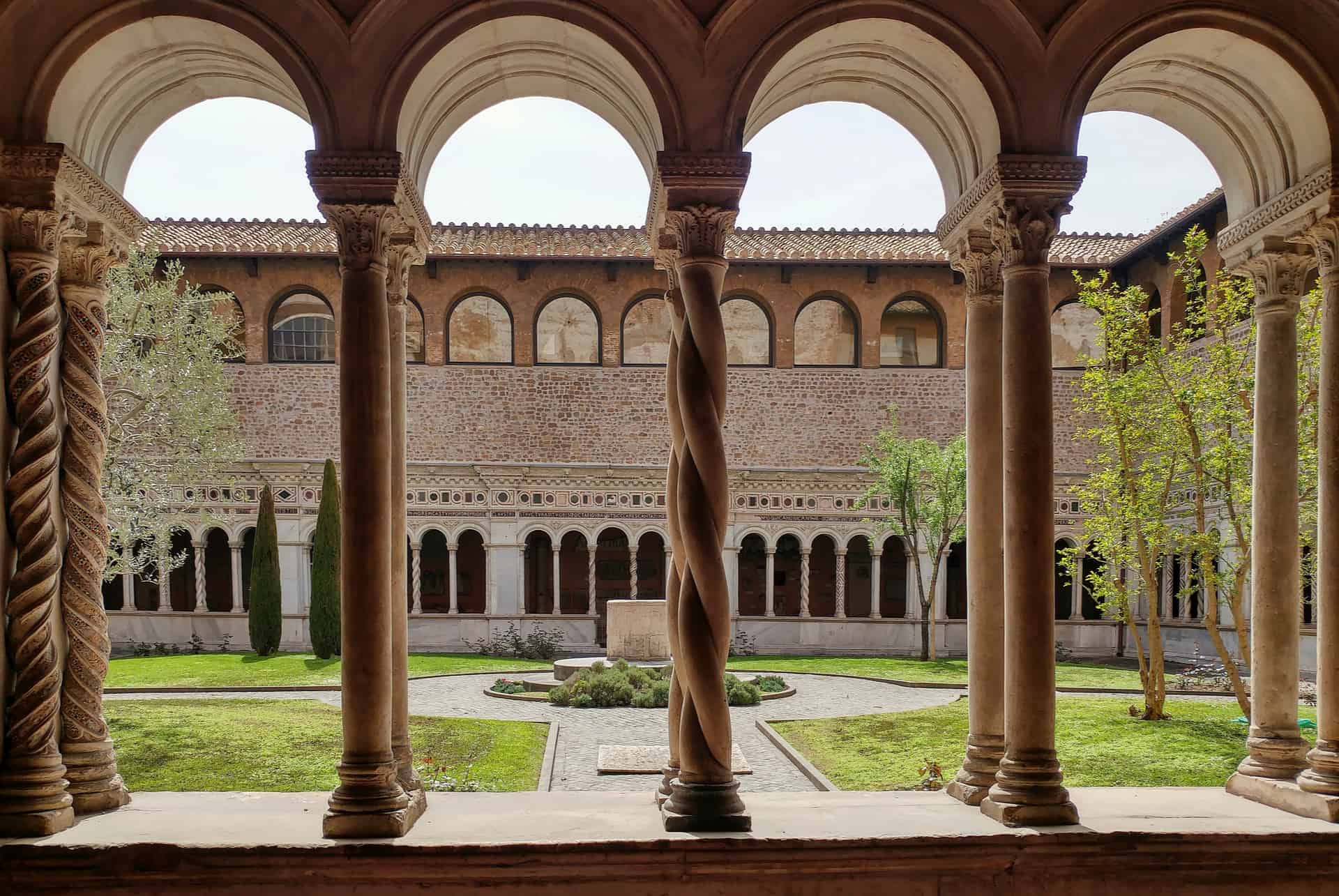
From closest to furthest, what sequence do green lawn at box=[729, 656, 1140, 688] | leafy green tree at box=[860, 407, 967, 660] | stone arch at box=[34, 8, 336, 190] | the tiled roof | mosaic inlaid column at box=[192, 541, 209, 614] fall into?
stone arch at box=[34, 8, 336, 190]
green lawn at box=[729, 656, 1140, 688]
leafy green tree at box=[860, 407, 967, 660]
mosaic inlaid column at box=[192, 541, 209, 614]
the tiled roof

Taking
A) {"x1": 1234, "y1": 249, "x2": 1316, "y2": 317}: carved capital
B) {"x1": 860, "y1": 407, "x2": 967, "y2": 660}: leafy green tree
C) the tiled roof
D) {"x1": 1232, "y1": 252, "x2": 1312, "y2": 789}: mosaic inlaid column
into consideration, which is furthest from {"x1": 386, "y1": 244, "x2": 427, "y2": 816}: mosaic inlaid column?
the tiled roof

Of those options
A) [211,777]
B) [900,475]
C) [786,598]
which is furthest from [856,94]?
[786,598]

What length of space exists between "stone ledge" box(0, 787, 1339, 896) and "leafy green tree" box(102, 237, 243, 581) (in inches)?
342

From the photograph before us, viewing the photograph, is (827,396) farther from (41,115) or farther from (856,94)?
(41,115)

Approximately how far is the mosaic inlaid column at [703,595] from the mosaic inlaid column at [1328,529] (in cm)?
284

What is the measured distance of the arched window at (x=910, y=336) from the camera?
2770 cm

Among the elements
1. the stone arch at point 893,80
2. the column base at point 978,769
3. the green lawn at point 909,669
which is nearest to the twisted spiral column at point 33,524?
the stone arch at point 893,80

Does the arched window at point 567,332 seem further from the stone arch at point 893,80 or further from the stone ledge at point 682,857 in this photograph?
the stone ledge at point 682,857

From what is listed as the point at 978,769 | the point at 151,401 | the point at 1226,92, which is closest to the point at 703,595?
the point at 978,769

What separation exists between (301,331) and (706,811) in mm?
23824

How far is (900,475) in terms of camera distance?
2362 centimetres

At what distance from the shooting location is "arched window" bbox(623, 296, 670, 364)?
27.3 m

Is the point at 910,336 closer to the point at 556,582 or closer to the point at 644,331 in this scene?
the point at 644,331

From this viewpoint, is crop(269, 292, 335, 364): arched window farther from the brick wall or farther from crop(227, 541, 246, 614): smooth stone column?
crop(227, 541, 246, 614): smooth stone column
